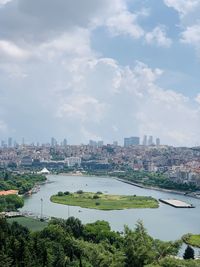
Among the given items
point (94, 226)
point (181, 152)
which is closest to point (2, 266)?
point (94, 226)

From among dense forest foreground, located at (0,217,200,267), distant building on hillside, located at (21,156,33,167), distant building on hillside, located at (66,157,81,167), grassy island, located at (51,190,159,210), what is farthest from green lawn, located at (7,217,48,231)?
distant building on hillside, located at (21,156,33,167)

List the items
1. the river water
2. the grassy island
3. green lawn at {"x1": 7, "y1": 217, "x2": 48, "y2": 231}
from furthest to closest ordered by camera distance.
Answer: the grassy island, the river water, green lawn at {"x1": 7, "y1": 217, "x2": 48, "y2": 231}

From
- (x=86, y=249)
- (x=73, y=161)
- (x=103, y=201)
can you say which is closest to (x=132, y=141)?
(x=73, y=161)

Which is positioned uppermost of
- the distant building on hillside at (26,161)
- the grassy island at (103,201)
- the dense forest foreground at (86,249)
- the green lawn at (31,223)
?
the distant building on hillside at (26,161)

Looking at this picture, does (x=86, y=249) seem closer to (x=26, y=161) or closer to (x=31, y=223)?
(x=31, y=223)

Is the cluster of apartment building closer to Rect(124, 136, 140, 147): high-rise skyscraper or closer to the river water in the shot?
the river water

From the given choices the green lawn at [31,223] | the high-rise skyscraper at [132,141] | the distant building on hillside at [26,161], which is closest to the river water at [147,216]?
the green lawn at [31,223]

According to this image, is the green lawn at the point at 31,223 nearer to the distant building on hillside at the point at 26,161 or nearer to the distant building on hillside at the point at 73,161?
the distant building on hillside at the point at 73,161
